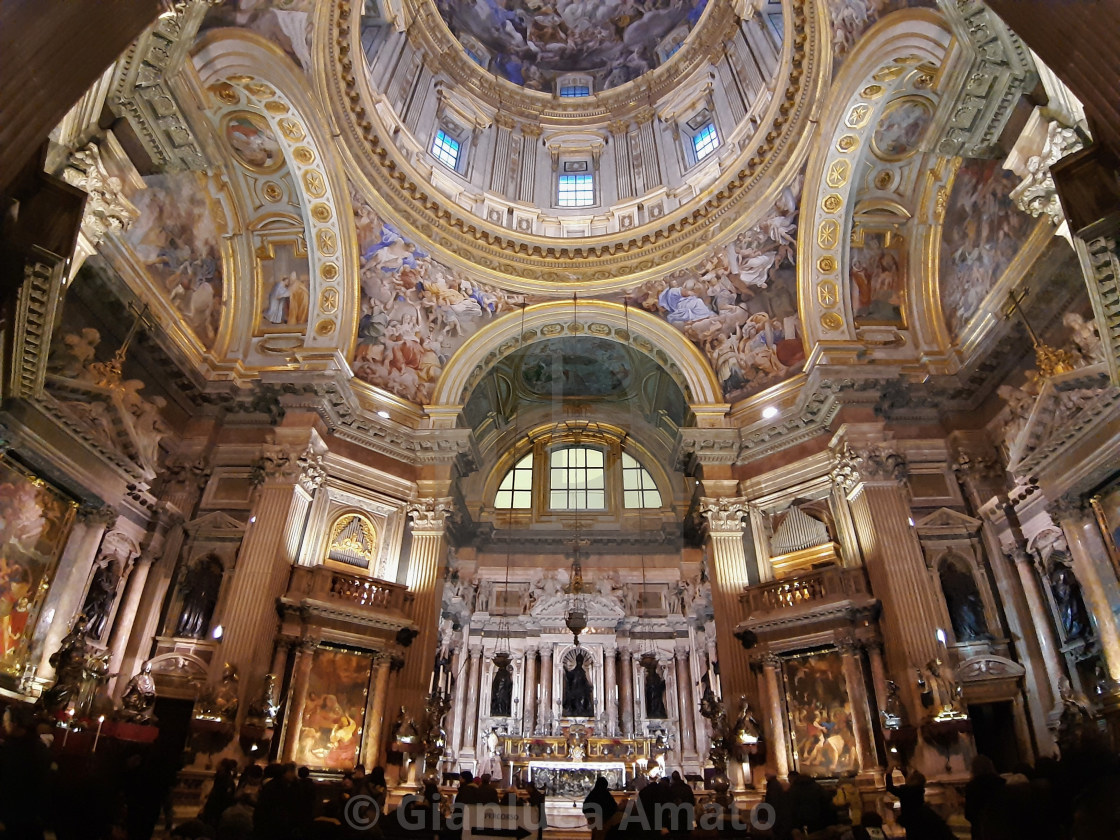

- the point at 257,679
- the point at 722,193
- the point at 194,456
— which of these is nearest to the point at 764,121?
the point at 722,193

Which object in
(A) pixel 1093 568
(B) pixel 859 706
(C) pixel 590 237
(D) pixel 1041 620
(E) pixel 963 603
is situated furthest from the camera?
(C) pixel 590 237

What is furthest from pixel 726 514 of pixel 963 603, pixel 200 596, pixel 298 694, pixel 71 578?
pixel 71 578

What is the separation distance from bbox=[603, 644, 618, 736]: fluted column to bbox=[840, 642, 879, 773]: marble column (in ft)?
23.2

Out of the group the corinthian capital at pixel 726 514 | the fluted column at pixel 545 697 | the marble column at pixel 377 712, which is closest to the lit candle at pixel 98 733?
the marble column at pixel 377 712

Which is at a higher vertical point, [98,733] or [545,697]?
[545,697]

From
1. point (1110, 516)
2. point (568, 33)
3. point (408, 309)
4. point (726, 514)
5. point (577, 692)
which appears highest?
point (568, 33)

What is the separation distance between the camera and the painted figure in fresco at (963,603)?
12281 millimetres

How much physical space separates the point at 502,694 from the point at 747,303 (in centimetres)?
1267

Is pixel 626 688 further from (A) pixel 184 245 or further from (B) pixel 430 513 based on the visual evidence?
(A) pixel 184 245

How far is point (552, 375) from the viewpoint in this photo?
22.5 m

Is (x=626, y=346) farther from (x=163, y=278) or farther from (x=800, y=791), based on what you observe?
(x=800, y=791)

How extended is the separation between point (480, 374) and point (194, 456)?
7463 mm

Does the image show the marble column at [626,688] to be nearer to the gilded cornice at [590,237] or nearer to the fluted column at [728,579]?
the fluted column at [728,579]

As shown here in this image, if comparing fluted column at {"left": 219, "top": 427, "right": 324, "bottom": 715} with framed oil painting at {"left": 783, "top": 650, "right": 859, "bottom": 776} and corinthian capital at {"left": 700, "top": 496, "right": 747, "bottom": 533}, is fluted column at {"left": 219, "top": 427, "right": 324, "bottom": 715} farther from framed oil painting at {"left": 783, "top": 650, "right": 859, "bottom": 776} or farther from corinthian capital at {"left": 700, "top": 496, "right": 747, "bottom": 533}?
framed oil painting at {"left": 783, "top": 650, "right": 859, "bottom": 776}
